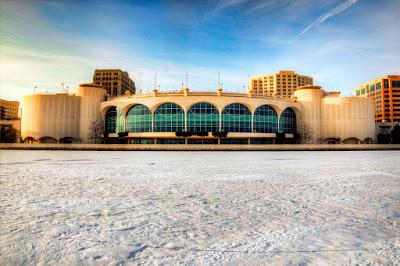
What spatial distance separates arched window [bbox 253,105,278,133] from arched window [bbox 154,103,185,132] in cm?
1851

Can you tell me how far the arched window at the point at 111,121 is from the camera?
7834 cm

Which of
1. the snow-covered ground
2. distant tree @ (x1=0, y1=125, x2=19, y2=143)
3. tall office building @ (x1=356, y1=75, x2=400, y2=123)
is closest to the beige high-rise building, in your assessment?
tall office building @ (x1=356, y1=75, x2=400, y2=123)

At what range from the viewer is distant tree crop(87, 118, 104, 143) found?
77.1 meters

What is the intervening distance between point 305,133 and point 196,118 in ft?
103

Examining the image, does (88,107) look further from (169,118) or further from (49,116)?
(169,118)

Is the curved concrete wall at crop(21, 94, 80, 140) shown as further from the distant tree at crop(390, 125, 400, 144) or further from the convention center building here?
the distant tree at crop(390, 125, 400, 144)

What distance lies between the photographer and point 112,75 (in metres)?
141

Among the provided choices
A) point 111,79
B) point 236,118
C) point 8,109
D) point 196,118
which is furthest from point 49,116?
point 8,109

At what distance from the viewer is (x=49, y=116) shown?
253ft

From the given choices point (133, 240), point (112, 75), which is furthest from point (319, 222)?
point (112, 75)

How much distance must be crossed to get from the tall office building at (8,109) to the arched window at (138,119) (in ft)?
459

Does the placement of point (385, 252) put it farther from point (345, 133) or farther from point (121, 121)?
point (345, 133)

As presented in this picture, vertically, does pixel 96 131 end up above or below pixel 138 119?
below

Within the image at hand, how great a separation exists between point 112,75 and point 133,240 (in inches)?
5751
